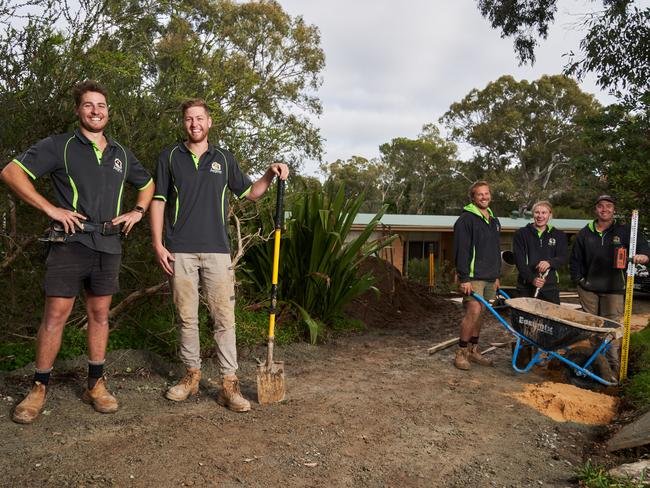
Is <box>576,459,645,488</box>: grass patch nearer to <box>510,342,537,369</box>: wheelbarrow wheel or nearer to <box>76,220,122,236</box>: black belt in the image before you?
<box>510,342,537,369</box>: wheelbarrow wheel

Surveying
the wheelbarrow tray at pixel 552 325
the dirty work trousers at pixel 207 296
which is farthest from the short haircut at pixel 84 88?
the wheelbarrow tray at pixel 552 325

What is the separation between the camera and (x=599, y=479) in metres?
2.88

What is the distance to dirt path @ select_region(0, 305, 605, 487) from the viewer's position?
293cm

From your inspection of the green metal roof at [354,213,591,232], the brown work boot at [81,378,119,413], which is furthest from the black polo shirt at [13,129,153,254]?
the green metal roof at [354,213,591,232]

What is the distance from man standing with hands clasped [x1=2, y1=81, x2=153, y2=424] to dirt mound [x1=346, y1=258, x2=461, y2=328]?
4578 millimetres

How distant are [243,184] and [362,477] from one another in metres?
2.06

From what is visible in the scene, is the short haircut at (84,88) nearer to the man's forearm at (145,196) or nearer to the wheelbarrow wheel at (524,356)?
the man's forearm at (145,196)

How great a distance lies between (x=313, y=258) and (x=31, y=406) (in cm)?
345

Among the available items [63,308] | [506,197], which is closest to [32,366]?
[63,308]

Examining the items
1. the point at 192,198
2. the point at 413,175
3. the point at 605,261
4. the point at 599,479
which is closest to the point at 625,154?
the point at 605,261

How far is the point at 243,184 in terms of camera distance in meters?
4.04

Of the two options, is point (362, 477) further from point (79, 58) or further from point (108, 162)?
point (79, 58)

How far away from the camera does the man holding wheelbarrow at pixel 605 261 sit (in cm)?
548

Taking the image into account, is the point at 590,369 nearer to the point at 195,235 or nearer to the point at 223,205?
the point at 223,205
